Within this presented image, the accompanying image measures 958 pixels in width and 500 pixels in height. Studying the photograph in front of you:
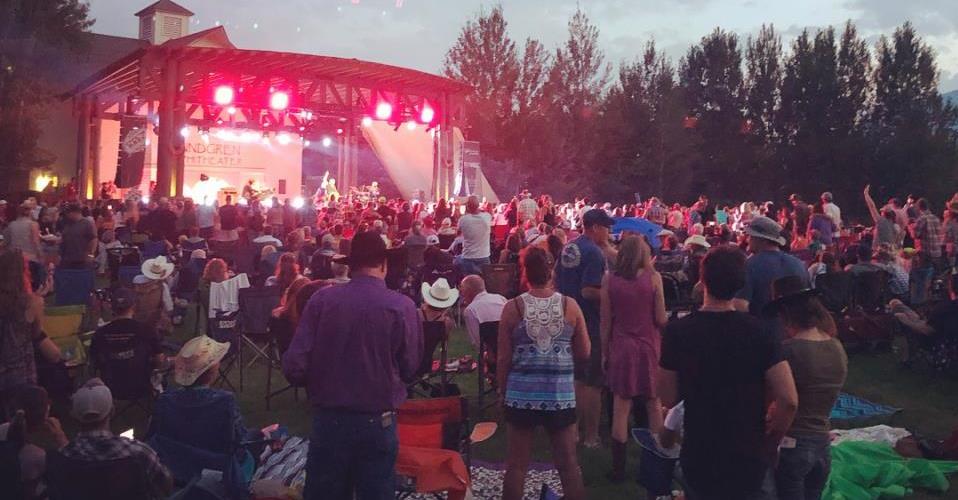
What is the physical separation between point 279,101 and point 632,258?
56.2 ft

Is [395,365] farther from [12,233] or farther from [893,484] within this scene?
[12,233]

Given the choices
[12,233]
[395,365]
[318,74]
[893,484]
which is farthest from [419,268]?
[318,74]

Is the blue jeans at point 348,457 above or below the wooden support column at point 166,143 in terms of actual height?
below

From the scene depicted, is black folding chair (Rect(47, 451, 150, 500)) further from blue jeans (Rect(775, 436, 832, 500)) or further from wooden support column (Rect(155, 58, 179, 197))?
wooden support column (Rect(155, 58, 179, 197))

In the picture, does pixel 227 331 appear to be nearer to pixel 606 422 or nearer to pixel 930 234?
pixel 606 422

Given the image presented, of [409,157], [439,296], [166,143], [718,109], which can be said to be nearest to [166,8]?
[409,157]

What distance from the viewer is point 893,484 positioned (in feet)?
16.2

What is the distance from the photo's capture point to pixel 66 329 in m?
6.98

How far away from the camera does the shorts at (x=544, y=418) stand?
3857 millimetres

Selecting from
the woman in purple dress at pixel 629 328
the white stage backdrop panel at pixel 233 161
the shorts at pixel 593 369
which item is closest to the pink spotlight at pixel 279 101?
the white stage backdrop panel at pixel 233 161

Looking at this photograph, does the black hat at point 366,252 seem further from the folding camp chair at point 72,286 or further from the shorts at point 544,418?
the folding camp chair at point 72,286

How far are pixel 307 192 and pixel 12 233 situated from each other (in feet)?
71.0

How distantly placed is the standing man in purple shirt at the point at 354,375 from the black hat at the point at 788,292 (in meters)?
1.40

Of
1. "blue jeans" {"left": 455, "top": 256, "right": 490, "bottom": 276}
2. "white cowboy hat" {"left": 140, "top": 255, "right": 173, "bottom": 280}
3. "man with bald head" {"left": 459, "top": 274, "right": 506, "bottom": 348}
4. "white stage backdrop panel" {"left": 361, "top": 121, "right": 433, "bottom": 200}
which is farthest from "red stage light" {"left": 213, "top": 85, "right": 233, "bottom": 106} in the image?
"man with bald head" {"left": 459, "top": 274, "right": 506, "bottom": 348}
